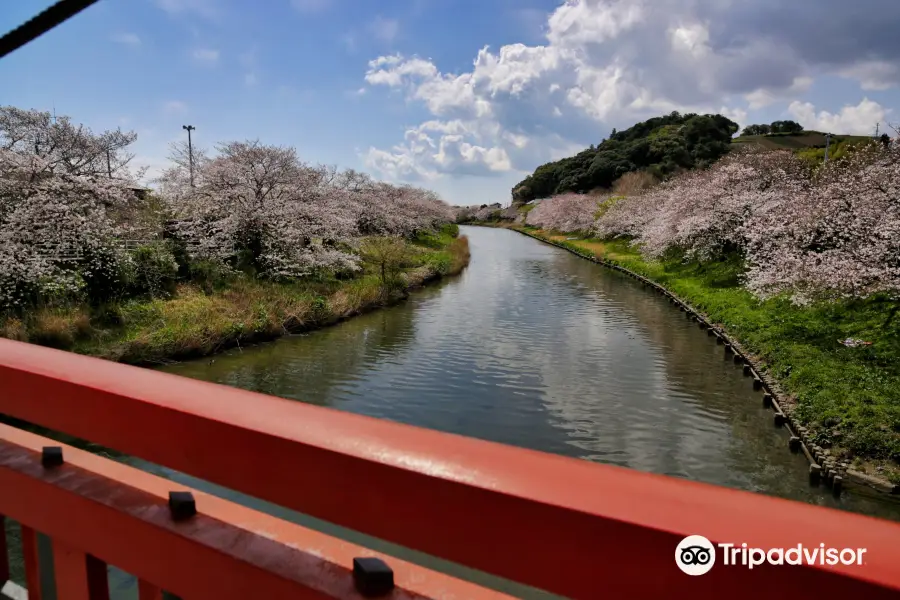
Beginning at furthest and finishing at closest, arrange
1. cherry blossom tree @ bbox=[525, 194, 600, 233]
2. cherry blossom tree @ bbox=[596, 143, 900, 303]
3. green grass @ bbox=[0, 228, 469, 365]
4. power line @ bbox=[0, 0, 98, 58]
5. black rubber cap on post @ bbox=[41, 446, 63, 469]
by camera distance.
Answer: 1. cherry blossom tree @ bbox=[525, 194, 600, 233]
2. green grass @ bbox=[0, 228, 469, 365]
3. cherry blossom tree @ bbox=[596, 143, 900, 303]
4. black rubber cap on post @ bbox=[41, 446, 63, 469]
5. power line @ bbox=[0, 0, 98, 58]

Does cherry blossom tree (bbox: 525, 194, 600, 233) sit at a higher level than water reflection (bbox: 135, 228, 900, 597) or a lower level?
higher

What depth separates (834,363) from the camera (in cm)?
1199

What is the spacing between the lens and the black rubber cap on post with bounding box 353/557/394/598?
81cm

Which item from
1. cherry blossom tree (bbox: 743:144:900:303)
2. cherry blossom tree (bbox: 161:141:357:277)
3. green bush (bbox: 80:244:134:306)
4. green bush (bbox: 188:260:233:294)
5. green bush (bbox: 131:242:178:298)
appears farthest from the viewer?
cherry blossom tree (bbox: 161:141:357:277)

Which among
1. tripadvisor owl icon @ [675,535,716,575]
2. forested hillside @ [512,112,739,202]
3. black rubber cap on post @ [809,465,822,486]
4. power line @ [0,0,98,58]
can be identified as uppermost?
forested hillside @ [512,112,739,202]

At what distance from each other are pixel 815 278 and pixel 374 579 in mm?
16142

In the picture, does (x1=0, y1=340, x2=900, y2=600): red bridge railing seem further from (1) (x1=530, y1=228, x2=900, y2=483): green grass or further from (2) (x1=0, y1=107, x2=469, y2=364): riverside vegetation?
(2) (x1=0, y1=107, x2=469, y2=364): riverside vegetation

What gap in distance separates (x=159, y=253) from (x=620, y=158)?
63488mm

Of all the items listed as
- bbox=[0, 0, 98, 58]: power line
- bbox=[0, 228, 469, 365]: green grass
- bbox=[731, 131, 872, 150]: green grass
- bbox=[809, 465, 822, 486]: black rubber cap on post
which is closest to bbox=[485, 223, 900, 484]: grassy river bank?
bbox=[809, 465, 822, 486]: black rubber cap on post

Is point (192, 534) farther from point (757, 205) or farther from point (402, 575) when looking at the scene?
point (757, 205)

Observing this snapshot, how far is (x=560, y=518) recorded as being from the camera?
0.63 metres

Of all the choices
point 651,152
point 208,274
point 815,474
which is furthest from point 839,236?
point 651,152

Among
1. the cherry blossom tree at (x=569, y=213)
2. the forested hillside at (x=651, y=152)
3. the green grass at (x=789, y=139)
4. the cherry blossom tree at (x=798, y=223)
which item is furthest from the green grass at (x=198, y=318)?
the green grass at (x=789, y=139)

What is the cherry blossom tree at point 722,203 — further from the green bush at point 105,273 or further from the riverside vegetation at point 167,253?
the green bush at point 105,273
